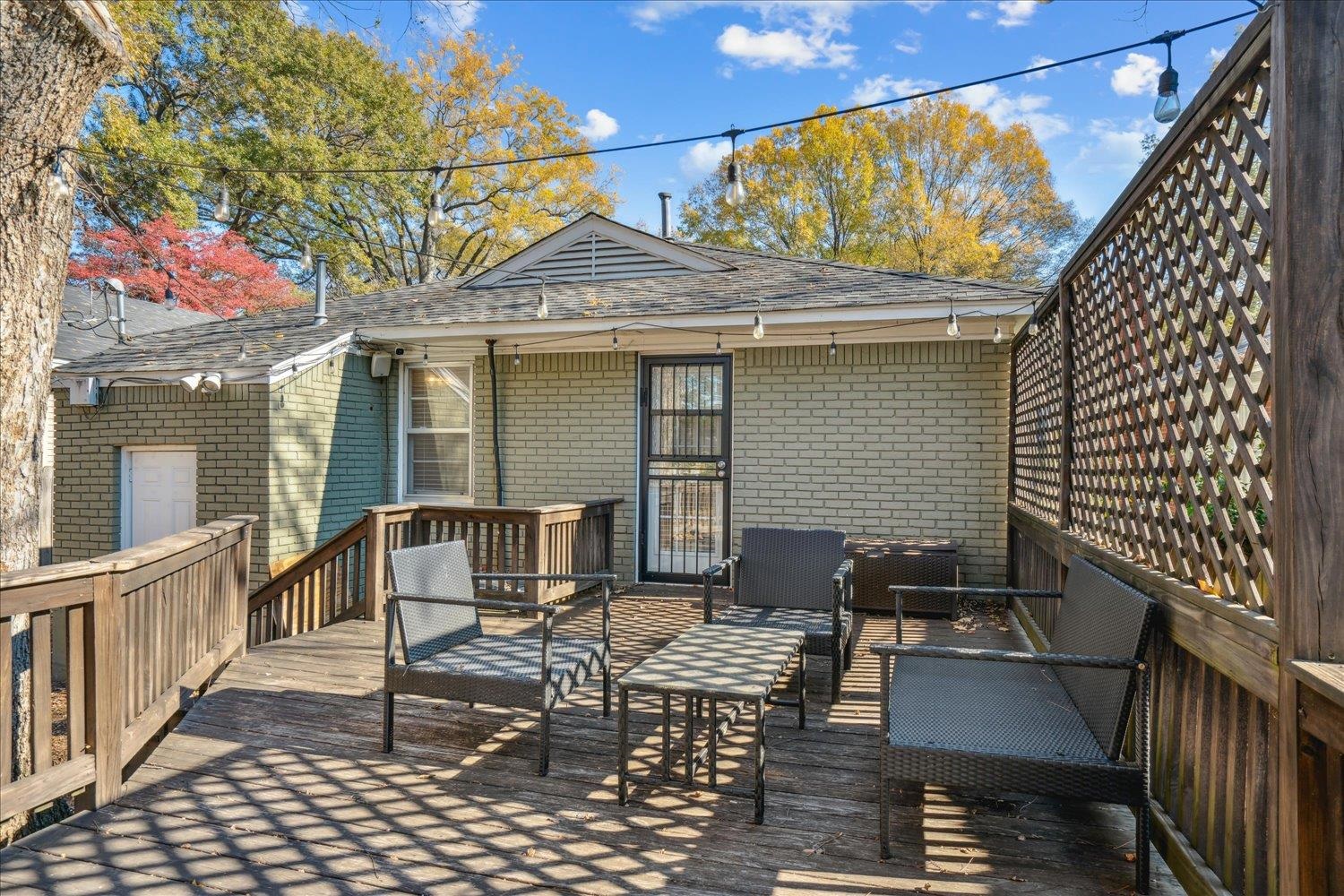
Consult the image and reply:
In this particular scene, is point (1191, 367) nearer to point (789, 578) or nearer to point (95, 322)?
point (789, 578)

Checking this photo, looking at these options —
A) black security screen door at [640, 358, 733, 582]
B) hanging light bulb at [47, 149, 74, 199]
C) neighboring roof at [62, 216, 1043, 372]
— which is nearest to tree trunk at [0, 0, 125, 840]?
hanging light bulb at [47, 149, 74, 199]

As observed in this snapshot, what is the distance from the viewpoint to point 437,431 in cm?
900

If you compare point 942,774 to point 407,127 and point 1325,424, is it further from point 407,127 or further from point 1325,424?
point 407,127

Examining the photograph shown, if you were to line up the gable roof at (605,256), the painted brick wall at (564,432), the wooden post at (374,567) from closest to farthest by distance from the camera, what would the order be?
1. the wooden post at (374,567)
2. the painted brick wall at (564,432)
3. the gable roof at (605,256)

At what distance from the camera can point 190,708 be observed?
433 centimetres

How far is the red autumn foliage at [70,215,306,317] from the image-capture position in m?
15.6

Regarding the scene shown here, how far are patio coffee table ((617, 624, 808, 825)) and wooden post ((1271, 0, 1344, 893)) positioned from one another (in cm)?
166

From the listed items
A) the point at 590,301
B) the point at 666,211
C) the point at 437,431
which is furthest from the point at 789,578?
the point at 666,211

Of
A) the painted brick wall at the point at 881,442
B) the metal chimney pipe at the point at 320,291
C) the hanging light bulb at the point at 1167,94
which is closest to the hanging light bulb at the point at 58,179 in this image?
the hanging light bulb at the point at 1167,94

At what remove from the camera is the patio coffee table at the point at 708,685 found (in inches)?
120

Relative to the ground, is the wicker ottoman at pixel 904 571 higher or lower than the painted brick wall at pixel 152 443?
lower

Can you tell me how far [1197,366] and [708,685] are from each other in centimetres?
206

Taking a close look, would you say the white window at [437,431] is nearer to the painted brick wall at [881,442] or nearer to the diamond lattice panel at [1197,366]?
the painted brick wall at [881,442]

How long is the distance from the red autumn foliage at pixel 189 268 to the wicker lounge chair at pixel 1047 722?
55.1 ft
